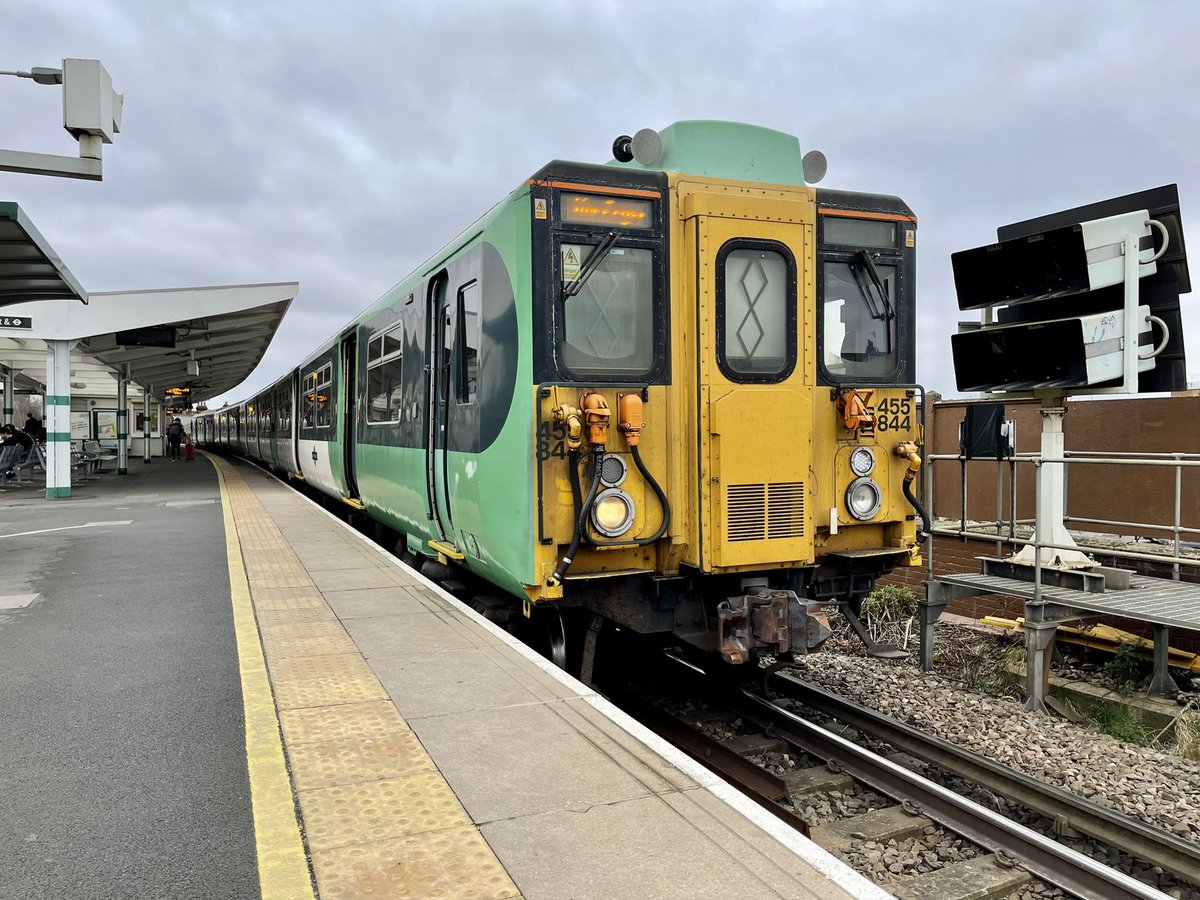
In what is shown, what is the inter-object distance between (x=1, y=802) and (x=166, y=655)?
7.24ft

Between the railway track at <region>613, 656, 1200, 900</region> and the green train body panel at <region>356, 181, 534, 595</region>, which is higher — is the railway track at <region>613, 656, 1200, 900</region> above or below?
below

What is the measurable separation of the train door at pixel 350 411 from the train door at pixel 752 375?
6.78 meters

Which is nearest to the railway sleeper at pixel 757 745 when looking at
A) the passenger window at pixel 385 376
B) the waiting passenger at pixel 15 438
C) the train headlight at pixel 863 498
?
the train headlight at pixel 863 498

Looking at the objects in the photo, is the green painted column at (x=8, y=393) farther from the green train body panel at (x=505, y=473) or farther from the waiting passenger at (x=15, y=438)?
the green train body panel at (x=505, y=473)

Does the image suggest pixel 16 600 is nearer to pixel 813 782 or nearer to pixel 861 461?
pixel 813 782

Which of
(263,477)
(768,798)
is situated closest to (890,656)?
(768,798)

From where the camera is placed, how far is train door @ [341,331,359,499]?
11.2 meters

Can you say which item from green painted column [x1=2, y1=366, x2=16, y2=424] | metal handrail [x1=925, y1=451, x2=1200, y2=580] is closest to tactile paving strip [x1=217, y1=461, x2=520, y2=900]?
metal handrail [x1=925, y1=451, x2=1200, y2=580]

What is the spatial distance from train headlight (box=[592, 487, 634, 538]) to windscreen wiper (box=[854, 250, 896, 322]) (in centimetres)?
221

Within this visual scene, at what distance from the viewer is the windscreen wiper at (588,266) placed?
5000 millimetres

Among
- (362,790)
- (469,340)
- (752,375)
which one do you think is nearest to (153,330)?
(469,340)

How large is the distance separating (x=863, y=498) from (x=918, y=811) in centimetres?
190

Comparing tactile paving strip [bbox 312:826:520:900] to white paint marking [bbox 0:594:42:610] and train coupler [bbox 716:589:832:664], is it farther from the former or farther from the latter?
white paint marking [bbox 0:594:42:610]

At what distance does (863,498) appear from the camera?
18.6ft
